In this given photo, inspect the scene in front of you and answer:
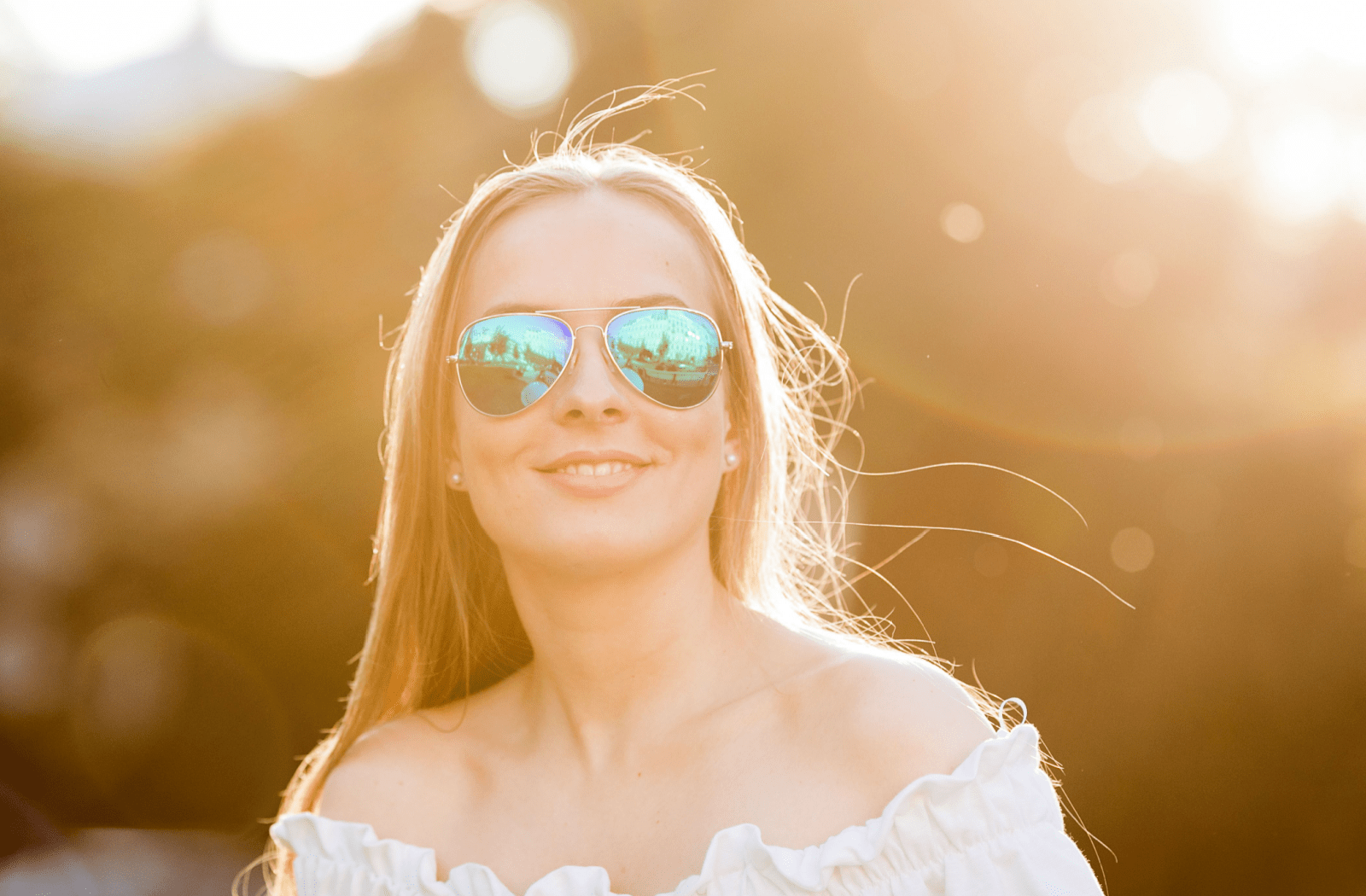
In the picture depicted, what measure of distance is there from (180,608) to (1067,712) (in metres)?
5.31

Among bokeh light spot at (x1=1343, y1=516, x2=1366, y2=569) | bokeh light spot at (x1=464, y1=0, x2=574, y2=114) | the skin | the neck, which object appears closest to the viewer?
the skin

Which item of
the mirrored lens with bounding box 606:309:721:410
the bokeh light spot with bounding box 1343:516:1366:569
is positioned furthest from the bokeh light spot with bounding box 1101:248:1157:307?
the mirrored lens with bounding box 606:309:721:410

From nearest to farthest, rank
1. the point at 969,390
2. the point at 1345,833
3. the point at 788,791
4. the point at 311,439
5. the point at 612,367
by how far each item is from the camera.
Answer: the point at 788,791, the point at 612,367, the point at 1345,833, the point at 969,390, the point at 311,439

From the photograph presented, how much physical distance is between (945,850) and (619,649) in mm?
781

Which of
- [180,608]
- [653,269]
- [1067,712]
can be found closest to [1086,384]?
[1067,712]

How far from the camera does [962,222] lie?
563cm

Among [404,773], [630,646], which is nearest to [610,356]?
[630,646]

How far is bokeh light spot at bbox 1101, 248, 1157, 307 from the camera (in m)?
5.43

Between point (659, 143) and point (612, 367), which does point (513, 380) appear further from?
point (659, 143)

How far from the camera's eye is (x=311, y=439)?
613cm

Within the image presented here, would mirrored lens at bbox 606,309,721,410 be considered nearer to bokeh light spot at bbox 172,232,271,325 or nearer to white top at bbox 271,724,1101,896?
white top at bbox 271,724,1101,896

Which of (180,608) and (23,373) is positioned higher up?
(23,373)

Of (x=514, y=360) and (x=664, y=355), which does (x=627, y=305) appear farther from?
(x=514, y=360)

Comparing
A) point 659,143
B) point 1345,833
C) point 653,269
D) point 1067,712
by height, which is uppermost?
point 659,143
